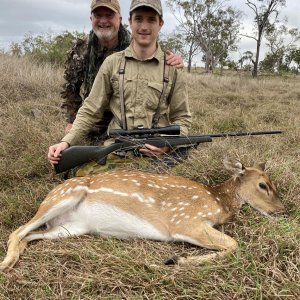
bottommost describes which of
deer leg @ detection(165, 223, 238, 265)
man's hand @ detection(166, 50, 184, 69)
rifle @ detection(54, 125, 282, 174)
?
deer leg @ detection(165, 223, 238, 265)

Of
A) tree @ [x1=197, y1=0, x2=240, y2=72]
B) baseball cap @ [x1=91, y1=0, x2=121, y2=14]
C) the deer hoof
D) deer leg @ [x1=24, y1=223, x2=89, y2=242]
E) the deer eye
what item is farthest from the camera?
tree @ [x1=197, y1=0, x2=240, y2=72]

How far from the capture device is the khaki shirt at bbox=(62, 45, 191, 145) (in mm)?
5094

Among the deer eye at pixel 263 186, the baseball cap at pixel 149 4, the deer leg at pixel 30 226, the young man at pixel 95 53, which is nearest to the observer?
the deer leg at pixel 30 226

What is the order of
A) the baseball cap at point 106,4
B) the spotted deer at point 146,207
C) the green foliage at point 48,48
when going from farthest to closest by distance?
the green foliage at point 48,48 < the baseball cap at point 106,4 < the spotted deer at point 146,207

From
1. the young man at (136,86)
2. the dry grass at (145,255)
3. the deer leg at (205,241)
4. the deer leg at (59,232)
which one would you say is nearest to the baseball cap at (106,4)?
the young man at (136,86)

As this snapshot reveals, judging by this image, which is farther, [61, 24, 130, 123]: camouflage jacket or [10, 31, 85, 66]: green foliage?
[10, 31, 85, 66]: green foliage

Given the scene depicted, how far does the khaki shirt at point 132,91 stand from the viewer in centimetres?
509

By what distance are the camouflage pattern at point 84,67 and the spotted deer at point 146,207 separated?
218 centimetres

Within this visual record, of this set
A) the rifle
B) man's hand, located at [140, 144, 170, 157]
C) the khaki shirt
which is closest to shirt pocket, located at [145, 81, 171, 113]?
the khaki shirt

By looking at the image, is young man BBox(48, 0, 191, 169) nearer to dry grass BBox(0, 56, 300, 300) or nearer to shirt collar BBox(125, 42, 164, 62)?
shirt collar BBox(125, 42, 164, 62)

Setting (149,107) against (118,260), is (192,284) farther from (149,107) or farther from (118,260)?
(149,107)

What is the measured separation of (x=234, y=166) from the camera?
4145 millimetres

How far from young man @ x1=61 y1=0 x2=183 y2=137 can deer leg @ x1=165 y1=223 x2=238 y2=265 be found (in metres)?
2.45

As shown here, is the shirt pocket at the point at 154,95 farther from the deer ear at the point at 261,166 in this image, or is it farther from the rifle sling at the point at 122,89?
the deer ear at the point at 261,166
